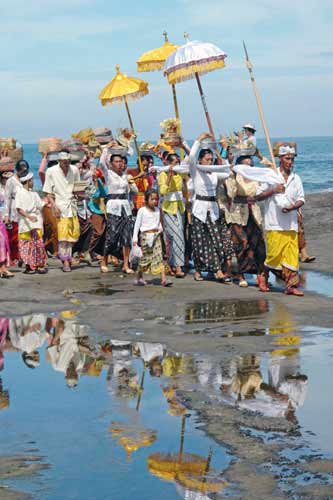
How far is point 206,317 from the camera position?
430 inches

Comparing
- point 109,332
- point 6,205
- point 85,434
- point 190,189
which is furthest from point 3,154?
point 85,434

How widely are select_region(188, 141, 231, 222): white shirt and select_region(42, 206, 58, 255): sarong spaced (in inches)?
124

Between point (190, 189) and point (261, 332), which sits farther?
point (190, 189)

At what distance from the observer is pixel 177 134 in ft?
43.8

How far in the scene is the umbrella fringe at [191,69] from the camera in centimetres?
1338

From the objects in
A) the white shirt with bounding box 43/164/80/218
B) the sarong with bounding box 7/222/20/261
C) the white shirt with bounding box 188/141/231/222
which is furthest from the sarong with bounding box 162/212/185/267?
the sarong with bounding box 7/222/20/261

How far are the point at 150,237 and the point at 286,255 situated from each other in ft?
6.06

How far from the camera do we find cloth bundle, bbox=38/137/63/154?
15475 millimetres

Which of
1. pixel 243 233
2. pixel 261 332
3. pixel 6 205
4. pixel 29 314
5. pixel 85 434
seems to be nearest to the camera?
pixel 85 434

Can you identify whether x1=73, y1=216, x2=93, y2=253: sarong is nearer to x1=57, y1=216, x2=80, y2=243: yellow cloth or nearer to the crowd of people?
the crowd of people

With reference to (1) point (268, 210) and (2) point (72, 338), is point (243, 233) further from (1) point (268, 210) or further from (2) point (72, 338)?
(2) point (72, 338)

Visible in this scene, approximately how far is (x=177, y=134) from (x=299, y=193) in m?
1.97

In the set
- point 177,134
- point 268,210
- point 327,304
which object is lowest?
point 327,304

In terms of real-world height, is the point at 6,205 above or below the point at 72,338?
above
